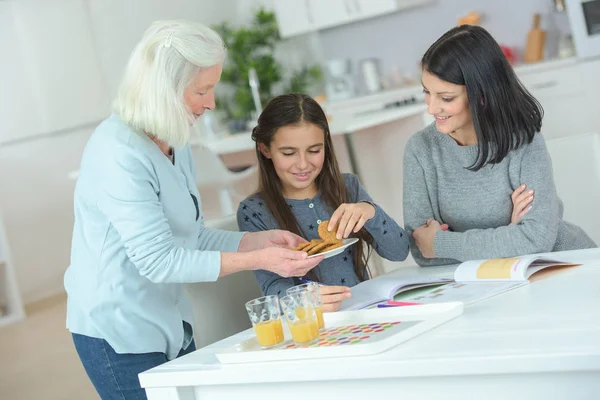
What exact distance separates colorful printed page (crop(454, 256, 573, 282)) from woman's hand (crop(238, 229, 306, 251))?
0.41 meters

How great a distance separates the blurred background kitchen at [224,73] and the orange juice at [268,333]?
3622 mm

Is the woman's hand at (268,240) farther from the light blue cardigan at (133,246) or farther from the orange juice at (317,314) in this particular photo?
the orange juice at (317,314)

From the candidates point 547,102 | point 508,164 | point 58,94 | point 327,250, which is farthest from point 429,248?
point 58,94

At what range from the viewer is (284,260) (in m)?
1.67

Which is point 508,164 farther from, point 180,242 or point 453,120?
point 180,242

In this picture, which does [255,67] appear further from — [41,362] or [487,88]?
[487,88]

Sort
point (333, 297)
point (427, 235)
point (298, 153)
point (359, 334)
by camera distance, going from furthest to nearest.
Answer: point (298, 153) → point (427, 235) → point (333, 297) → point (359, 334)

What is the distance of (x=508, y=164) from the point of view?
202 centimetres

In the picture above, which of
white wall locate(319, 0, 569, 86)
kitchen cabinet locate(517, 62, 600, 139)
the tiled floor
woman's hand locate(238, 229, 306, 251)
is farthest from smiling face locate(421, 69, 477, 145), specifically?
white wall locate(319, 0, 569, 86)

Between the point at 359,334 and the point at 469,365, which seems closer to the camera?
the point at 469,365

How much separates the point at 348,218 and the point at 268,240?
0.19m

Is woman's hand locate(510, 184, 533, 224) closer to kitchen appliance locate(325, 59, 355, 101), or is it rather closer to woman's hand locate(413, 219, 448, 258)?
woman's hand locate(413, 219, 448, 258)

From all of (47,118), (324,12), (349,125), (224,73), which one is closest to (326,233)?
(349,125)

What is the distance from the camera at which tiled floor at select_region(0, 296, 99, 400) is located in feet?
12.6
